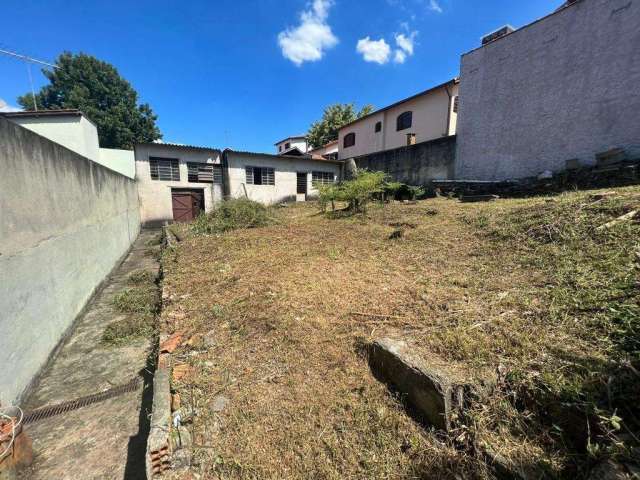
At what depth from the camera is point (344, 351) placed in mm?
2393

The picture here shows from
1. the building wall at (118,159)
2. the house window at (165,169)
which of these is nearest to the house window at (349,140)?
the house window at (165,169)

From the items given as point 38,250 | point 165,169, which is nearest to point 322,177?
point 165,169

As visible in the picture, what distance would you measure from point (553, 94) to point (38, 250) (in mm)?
12544

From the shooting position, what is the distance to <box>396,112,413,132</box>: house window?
1491 cm

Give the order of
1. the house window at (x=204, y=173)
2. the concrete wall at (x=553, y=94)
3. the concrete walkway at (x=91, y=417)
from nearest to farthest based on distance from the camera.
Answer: the concrete walkway at (x=91, y=417) → the concrete wall at (x=553, y=94) → the house window at (x=204, y=173)

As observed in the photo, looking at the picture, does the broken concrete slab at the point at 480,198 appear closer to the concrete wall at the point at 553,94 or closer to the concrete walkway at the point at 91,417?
the concrete wall at the point at 553,94

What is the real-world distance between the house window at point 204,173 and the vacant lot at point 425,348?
11.1m

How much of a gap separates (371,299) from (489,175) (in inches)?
362

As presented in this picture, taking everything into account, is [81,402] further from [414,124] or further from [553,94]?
[414,124]

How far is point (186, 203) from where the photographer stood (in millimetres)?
13719

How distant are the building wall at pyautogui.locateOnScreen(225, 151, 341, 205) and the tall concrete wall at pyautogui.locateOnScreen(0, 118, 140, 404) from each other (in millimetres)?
9401

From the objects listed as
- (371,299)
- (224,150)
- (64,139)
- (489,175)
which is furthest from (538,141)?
(64,139)

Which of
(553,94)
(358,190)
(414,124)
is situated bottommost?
(358,190)

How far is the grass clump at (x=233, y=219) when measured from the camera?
29.0ft
